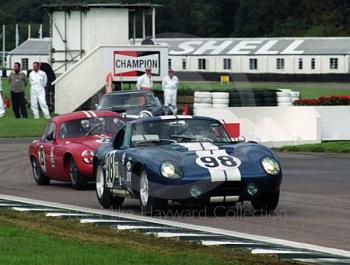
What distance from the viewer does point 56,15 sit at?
4744 centimetres

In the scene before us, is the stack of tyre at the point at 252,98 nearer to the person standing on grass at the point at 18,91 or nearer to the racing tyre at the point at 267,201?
the person standing on grass at the point at 18,91

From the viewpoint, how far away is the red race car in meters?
18.3

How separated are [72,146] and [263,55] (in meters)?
80.6

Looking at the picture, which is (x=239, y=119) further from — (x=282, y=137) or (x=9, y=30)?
(x=9, y=30)

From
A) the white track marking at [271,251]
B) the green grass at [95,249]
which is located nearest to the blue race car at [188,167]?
the green grass at [95,249]

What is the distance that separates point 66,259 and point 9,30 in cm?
13624

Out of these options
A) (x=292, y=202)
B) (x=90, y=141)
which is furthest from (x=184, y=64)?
(x=292, y=202)

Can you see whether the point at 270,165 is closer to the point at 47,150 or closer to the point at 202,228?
the point at 202,228

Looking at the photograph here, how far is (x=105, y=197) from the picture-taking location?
1545 cm

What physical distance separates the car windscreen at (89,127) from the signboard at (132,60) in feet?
70.9

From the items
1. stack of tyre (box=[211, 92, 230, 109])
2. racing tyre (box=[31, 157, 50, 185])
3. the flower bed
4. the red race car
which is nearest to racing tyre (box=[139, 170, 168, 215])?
the red race car

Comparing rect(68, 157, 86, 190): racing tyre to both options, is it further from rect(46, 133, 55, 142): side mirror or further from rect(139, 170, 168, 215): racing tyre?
rect(139, 170, 168, 215): racing tyre

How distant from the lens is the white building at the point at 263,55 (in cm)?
9519

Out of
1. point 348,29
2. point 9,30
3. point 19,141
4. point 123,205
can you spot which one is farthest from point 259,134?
point 9,30
